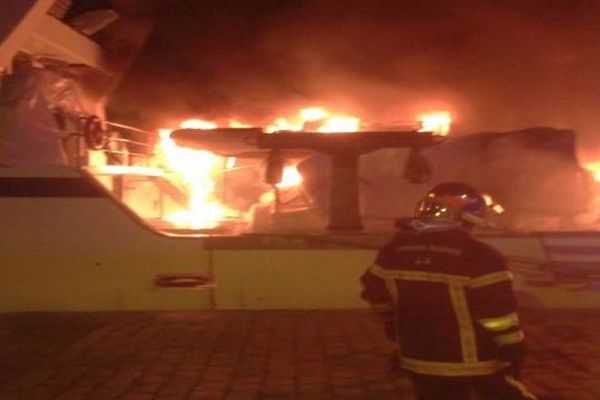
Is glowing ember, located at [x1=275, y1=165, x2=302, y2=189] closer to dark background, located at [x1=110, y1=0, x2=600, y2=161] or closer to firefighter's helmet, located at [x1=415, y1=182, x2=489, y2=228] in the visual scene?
dark background, located at [x1=110, y1=0, x2=600, y2=161]

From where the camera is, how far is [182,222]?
9430 mm

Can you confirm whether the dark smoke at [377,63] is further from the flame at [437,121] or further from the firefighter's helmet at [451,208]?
the firefighter's helmet at [451,208]

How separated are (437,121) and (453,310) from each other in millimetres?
6799

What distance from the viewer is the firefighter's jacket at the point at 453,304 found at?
3.94 meters

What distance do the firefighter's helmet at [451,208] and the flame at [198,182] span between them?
17.2 feet

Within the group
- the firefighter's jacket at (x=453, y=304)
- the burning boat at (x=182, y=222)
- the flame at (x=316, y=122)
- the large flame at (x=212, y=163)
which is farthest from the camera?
A: the flame at (x=316, y=122)

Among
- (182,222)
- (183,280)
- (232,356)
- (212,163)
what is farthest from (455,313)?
(212,163)

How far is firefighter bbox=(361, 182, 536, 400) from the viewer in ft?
13.0

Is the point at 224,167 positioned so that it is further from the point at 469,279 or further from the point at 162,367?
the point at 469,279

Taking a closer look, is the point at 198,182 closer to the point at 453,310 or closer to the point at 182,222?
the point at 182,222

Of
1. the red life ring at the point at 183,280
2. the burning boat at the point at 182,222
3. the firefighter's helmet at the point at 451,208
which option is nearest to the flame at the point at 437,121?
the burning boat at the point at 182,222

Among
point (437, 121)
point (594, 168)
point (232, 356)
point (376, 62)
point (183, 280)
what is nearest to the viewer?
point (232, 356)

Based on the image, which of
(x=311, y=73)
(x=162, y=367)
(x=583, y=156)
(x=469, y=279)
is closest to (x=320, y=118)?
(x=311, y=73)

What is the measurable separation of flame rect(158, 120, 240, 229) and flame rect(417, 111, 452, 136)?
2.18 metres
